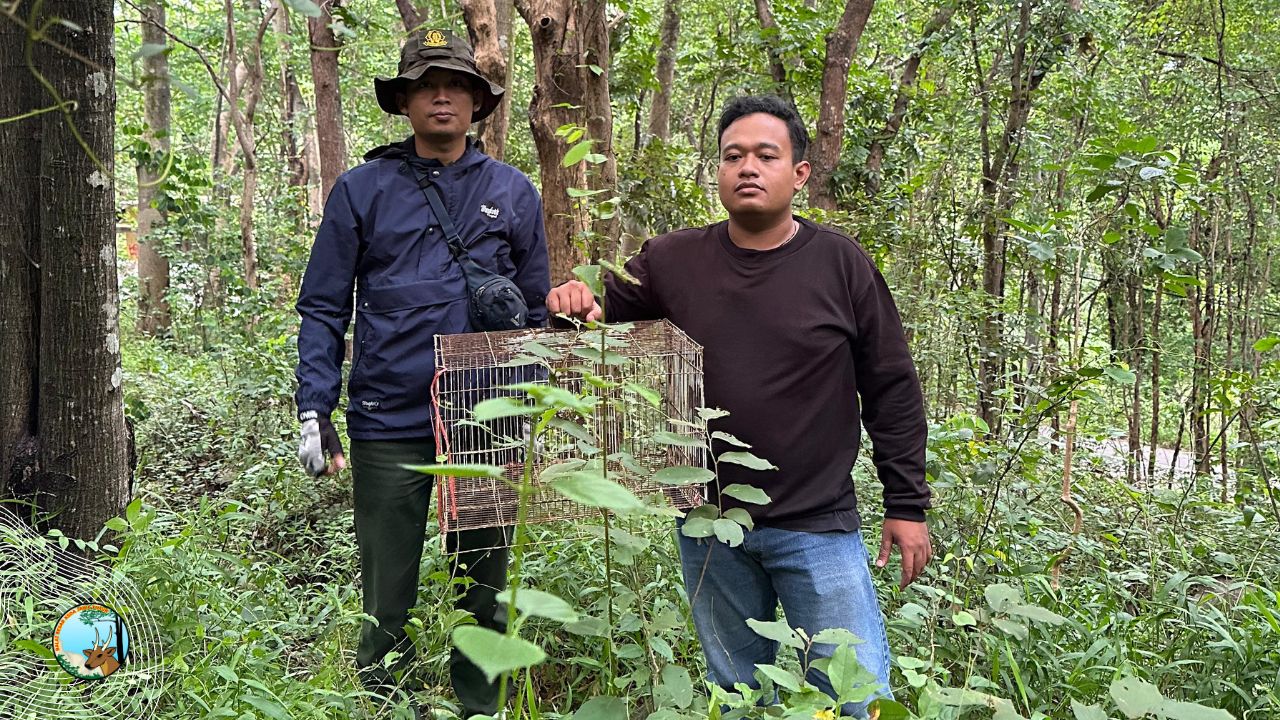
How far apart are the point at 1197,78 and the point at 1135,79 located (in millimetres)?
541

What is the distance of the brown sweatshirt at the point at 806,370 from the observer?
86.0 inches

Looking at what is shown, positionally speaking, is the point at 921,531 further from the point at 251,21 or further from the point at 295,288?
the point at 251,21

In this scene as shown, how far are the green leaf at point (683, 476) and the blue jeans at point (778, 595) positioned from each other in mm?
387

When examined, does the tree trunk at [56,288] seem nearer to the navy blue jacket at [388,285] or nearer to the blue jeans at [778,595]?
the navy blue jacket at [388,285]

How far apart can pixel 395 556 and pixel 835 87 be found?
18.9 feet

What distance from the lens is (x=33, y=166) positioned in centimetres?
314

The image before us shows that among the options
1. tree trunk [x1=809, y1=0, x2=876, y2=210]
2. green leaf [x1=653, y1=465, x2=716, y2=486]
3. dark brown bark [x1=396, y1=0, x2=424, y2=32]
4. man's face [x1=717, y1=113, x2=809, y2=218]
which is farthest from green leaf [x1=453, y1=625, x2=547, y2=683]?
tree trunk [x1=809, y1=0, x2=876, y2=210]

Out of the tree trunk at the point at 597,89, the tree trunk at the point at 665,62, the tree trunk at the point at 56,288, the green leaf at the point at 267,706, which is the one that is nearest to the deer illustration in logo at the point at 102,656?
the green leaf at the point at 267,706

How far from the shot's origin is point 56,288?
123 inches

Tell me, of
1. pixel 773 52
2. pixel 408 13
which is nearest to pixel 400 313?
pixel 408 13

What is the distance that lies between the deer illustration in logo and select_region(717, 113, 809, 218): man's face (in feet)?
6.08

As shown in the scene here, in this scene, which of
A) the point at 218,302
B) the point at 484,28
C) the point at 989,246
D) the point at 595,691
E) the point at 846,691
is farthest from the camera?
the point at 218,302

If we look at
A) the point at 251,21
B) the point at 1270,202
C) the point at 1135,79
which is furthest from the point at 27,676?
the point at 1270,202

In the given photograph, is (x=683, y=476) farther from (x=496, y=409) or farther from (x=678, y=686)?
(x=496, y=409)
